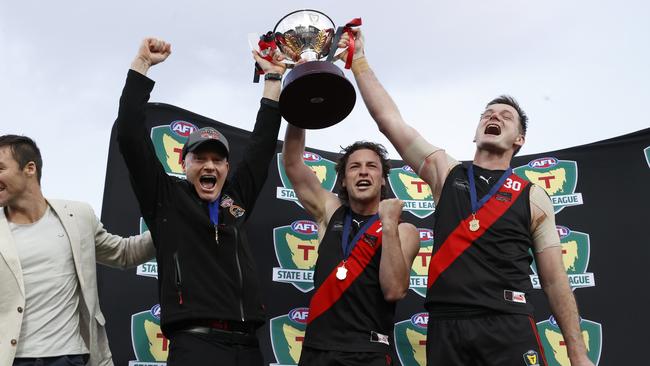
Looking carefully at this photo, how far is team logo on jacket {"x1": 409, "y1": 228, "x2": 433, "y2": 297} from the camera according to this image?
4824 millimetres

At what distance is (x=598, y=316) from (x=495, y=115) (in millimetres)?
1897

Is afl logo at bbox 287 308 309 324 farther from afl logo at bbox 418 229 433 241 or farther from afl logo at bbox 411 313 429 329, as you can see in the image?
afl logo at bbox 418 229 433 241

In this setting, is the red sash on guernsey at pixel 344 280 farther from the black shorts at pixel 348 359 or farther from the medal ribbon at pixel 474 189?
the medal ribbon at pixel 474 189

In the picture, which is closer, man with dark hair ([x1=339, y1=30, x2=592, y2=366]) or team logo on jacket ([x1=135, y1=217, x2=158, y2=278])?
man with dark hair ([x1=339, y1=30, x2=592, y2=366])

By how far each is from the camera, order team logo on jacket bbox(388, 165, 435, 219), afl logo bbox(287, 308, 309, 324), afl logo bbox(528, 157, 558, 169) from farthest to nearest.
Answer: afl logo bbox(528, 157, 558, 169)
team logo on jacket bbox(388, 165, 435, 219)
afl logo bbox(287, 308, 309, 324)

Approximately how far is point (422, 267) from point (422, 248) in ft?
0.49

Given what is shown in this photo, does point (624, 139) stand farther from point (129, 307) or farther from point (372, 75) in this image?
point (129, 307)

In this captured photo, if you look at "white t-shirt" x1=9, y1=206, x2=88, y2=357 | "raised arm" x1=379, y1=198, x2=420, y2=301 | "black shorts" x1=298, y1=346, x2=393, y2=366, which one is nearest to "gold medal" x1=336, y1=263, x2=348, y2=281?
"raised arm" x1=379, y1=198, x2=420, y2=301

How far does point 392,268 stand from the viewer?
11.5 feet

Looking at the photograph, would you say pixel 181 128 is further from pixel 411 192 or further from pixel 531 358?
pixel 531 358

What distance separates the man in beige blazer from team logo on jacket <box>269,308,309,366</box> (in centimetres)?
119

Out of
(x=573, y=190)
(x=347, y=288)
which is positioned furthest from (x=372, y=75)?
(x=573, y=190)

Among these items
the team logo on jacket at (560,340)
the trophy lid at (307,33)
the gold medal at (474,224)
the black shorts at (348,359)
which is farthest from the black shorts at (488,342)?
the trophy lid at (307,33)

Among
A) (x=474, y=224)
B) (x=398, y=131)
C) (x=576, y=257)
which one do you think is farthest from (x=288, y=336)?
(x=576, y=257)
